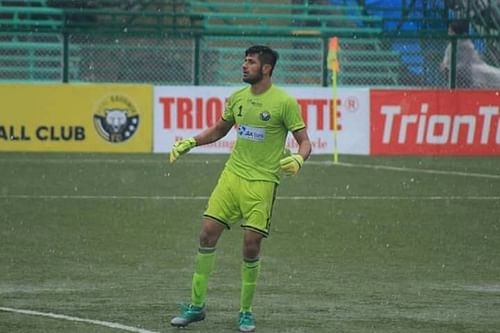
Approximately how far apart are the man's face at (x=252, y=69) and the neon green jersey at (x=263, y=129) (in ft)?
0.47

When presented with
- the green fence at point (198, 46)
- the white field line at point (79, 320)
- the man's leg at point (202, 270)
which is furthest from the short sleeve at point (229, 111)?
the green fence at point (198, 46)

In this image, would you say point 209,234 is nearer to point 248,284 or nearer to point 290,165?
point 248,284

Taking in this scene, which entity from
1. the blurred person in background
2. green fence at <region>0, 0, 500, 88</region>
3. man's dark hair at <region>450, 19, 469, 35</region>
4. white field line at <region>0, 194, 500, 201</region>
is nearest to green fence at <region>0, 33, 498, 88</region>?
green fence at <region>0, 0, 500, 88</region>

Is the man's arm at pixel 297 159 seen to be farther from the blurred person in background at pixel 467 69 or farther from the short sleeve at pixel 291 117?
the blurred person in background at pixel 467 69

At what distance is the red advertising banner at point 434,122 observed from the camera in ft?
86.6

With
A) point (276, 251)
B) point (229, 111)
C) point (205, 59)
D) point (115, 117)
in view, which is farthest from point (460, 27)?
point (229, 111)

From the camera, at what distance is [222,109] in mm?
26016

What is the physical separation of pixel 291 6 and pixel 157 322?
2405 centimetres

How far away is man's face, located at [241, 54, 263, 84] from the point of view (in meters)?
9.36

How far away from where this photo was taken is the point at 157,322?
931 cm

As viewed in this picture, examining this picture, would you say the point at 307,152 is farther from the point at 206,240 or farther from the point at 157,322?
the point at 157,322

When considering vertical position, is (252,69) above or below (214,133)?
above

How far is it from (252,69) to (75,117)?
658 inches

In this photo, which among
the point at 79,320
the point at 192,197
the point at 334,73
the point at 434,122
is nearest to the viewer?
the point at 79,320
